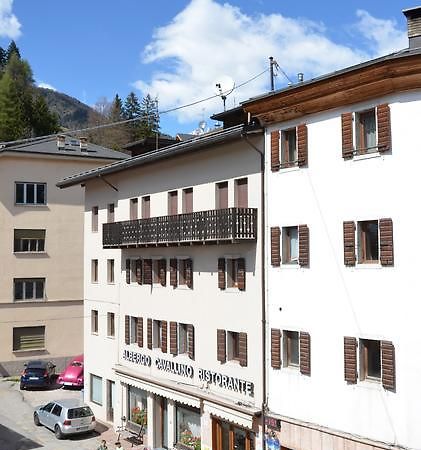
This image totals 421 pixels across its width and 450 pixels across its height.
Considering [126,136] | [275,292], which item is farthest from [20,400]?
[126,136]

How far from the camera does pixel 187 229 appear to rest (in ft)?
80.9

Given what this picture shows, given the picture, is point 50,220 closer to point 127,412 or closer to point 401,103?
point 127,412

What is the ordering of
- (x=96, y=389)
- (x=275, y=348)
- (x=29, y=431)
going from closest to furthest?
(x=275, y=348) < (x=29, y=431) < (x=96, y=389)

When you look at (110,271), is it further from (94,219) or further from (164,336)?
(164,336)

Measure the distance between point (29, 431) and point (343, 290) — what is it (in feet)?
63.4

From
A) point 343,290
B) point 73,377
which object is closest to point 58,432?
point 73,377

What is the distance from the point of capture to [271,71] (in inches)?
982

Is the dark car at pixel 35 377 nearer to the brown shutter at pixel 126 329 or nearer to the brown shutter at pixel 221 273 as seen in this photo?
the brown shutter at pixel 126 329

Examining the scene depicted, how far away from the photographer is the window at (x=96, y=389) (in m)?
34.1

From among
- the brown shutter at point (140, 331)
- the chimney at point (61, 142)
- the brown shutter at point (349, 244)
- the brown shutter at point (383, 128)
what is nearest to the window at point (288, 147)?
the brown shutter at point (349, 244)

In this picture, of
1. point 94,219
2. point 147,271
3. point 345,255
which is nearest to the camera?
point 345,255

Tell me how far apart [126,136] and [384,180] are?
301 feet

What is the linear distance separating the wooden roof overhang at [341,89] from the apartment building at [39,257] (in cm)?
2697

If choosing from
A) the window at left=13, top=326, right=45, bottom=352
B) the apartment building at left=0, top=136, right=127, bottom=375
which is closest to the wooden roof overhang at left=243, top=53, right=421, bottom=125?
the apartment building at left=0, top=136, right=127, bottom=375
